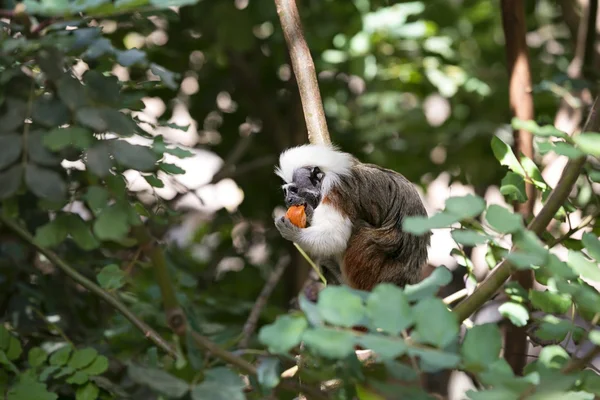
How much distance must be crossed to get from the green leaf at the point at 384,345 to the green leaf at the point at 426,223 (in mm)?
132

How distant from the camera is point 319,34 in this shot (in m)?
2.49

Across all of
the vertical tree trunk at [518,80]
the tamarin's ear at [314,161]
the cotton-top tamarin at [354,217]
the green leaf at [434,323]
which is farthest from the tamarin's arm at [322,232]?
the green leaf at [434,323]

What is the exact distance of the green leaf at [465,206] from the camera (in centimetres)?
93

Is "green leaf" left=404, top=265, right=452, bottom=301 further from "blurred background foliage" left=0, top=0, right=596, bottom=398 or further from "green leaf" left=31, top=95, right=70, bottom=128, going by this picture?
"blurred background foliage" left=0, top=0, right=596, bottom=398

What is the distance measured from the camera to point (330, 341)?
0.84 meters

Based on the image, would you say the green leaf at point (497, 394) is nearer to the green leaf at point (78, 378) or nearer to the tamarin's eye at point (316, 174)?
the green leaf at point (78, 378)

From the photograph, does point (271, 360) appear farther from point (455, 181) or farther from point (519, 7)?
point (455, 181)

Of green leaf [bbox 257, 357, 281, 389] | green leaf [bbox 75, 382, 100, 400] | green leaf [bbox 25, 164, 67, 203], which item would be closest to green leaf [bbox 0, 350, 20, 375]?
green leaf [bbox 75, 382, 100, 400]

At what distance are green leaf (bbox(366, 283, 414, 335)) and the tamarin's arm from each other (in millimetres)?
1007

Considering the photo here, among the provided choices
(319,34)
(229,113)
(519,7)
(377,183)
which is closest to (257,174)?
(229,113)

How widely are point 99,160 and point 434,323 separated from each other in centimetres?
48

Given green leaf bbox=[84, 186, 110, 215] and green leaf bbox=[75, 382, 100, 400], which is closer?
green leaf bbox=[84, 186, 110, 215]

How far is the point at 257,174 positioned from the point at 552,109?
1135 mm

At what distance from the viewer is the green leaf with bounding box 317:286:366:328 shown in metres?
0.86
